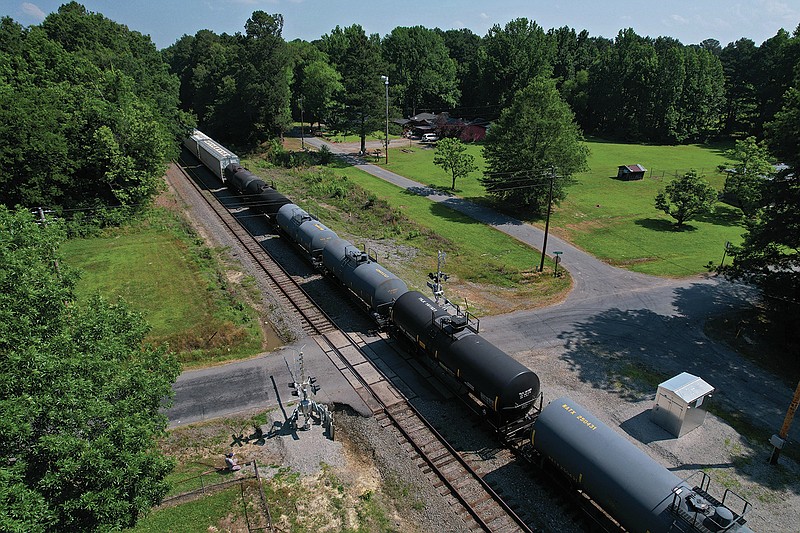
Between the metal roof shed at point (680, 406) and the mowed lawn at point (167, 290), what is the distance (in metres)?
22.6

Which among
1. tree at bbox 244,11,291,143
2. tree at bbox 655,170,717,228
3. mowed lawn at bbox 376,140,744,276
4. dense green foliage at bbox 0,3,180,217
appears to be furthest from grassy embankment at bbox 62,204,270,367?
tree at bbox 655,170,717,228

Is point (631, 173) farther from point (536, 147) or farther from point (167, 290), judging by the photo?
point (167, 290)

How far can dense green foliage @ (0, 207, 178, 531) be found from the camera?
1149cm

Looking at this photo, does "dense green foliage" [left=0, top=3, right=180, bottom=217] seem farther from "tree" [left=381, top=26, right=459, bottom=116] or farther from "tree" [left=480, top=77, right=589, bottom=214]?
"tree" [left=381, top=26, right=459, bottom=116]

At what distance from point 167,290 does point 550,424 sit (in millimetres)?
29500

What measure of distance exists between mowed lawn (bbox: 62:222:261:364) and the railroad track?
164 inches

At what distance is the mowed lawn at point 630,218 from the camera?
154 feet

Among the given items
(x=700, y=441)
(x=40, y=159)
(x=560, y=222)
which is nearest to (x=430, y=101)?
(x=560, y=222)

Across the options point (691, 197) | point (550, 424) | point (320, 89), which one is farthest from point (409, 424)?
point (320, 89)

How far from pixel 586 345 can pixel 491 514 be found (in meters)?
15.5

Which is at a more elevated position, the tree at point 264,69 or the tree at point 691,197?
the tree at point 264,69

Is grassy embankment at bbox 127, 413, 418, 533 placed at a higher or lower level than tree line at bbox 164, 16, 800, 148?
lower

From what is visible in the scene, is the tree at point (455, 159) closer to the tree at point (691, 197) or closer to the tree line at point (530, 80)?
the tree line at point (530, 80)

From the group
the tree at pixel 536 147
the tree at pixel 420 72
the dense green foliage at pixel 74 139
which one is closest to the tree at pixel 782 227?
the tree at pixel 536 147
